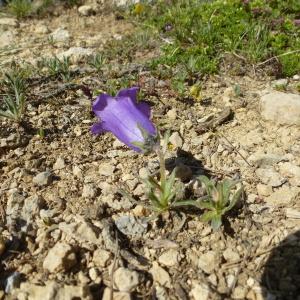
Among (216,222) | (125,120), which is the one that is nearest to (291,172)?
(216,222)

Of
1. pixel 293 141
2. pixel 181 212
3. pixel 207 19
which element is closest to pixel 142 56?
pixel 207 19

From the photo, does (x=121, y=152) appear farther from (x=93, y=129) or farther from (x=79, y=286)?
(x=79, y=286)

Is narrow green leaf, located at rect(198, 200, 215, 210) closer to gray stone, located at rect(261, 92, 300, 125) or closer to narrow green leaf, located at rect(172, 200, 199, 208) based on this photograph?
narrow green leaf, located at rect(172, 200, 199, 208)

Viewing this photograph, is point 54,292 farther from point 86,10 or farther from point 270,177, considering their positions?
point 86,10

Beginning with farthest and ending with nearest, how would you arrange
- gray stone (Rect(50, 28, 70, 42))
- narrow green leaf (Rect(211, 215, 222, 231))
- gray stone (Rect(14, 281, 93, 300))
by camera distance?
gray stone (Rect(50, 28, 70, 42)) < narrow green leaf (Rect(211, 215, 222, 231)) < gray stone (Rect(14, 281, 93, 300))

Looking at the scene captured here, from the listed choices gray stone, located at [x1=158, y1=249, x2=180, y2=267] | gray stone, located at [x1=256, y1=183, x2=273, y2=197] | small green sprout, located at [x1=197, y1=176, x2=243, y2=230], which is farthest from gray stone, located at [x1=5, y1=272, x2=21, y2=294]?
gray stone, located at [x1=256, y1=183, x2=273, y2=197]

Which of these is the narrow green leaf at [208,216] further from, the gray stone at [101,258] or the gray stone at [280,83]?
the gray stone at [280,83]
